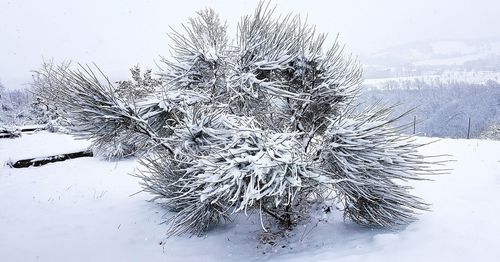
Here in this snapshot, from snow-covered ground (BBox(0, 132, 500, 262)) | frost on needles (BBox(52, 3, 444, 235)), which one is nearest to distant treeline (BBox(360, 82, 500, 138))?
snow-covered ground (BBox(0, 132, 500, 262))

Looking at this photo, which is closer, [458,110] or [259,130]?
[259,130]

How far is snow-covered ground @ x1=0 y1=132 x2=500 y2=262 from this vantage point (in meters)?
4.13

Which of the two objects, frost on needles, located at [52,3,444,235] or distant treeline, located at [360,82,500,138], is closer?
frost on needles, located at [52,3,444,235]

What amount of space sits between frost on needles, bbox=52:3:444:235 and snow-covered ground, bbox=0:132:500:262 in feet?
1.15

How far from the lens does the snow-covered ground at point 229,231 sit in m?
4.13

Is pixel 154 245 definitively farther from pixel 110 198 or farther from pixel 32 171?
pixel 32 171

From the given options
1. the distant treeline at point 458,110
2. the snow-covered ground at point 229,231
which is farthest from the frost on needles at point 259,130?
the distant treeline at point 458,110

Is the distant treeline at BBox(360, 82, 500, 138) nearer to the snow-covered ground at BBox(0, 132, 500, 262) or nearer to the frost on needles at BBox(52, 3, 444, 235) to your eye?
the snow-covered ground at BBox(0, 132, 500, 262)

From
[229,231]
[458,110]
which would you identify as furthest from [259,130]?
[458,110]

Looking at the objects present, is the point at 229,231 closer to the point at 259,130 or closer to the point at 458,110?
the point at 259,130

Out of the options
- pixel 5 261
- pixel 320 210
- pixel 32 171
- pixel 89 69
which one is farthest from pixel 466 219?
pixel 32 171

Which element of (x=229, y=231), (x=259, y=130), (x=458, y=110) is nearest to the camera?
(x=259, y=130)

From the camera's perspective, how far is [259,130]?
4.32 meters

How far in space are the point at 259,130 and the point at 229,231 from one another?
235cm
